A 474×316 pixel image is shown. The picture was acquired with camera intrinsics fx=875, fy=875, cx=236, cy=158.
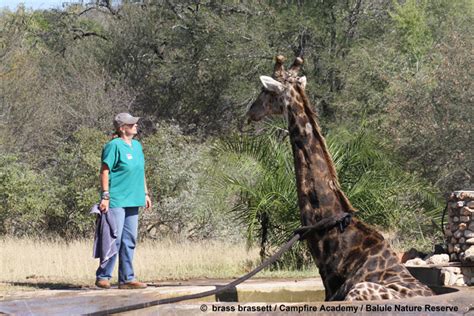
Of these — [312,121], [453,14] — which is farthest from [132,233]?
[453,14]

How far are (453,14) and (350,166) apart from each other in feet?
66.0

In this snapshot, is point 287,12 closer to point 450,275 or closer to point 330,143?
point 330,143

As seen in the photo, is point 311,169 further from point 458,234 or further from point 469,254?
point 458,234

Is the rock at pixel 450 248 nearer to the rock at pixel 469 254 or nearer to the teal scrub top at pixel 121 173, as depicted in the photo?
the rock at pixel 469 254

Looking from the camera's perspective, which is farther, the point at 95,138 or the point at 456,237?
the point at 95,138

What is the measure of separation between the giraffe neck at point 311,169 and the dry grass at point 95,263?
3108 mm

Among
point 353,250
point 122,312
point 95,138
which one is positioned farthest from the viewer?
point 95,138

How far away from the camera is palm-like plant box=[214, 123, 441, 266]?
13.1m

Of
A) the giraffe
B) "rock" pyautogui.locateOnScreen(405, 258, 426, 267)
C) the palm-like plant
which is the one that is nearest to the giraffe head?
the giraffe

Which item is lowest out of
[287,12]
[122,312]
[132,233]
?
[122,312]

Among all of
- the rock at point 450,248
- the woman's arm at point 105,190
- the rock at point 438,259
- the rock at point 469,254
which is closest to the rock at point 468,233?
the rock at point 469,254

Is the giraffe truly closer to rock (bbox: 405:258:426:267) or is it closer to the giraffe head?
the giraffe head

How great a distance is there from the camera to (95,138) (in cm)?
2064

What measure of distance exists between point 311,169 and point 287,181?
4.99 meters
